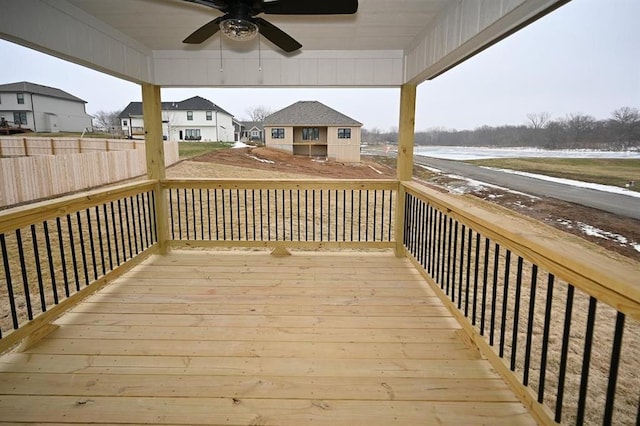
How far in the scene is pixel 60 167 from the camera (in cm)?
676

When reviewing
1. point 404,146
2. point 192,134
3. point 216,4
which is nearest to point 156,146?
point 216,4

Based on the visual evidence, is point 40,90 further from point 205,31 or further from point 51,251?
point 205,31

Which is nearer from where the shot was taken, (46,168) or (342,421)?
(342,421)

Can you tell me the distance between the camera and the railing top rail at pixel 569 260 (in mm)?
1081

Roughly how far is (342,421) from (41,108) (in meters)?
6.18

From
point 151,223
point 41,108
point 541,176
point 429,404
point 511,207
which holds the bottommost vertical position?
point 429,404

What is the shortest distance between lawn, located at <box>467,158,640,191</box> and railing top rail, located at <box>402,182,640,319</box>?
28 cm

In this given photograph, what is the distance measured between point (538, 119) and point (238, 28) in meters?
1.74

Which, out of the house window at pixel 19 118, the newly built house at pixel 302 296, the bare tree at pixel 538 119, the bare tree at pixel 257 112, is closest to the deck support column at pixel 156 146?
the newly built house at pixel 302 296

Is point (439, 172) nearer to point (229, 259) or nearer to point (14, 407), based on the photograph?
point (229, 259)

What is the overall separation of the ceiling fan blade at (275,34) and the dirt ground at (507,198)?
5.10 feet

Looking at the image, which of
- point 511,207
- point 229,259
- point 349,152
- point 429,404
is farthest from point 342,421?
point 349,152

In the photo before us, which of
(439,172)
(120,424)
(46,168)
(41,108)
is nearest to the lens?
(120,424)

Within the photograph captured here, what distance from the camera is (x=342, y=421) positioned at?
169 cm
